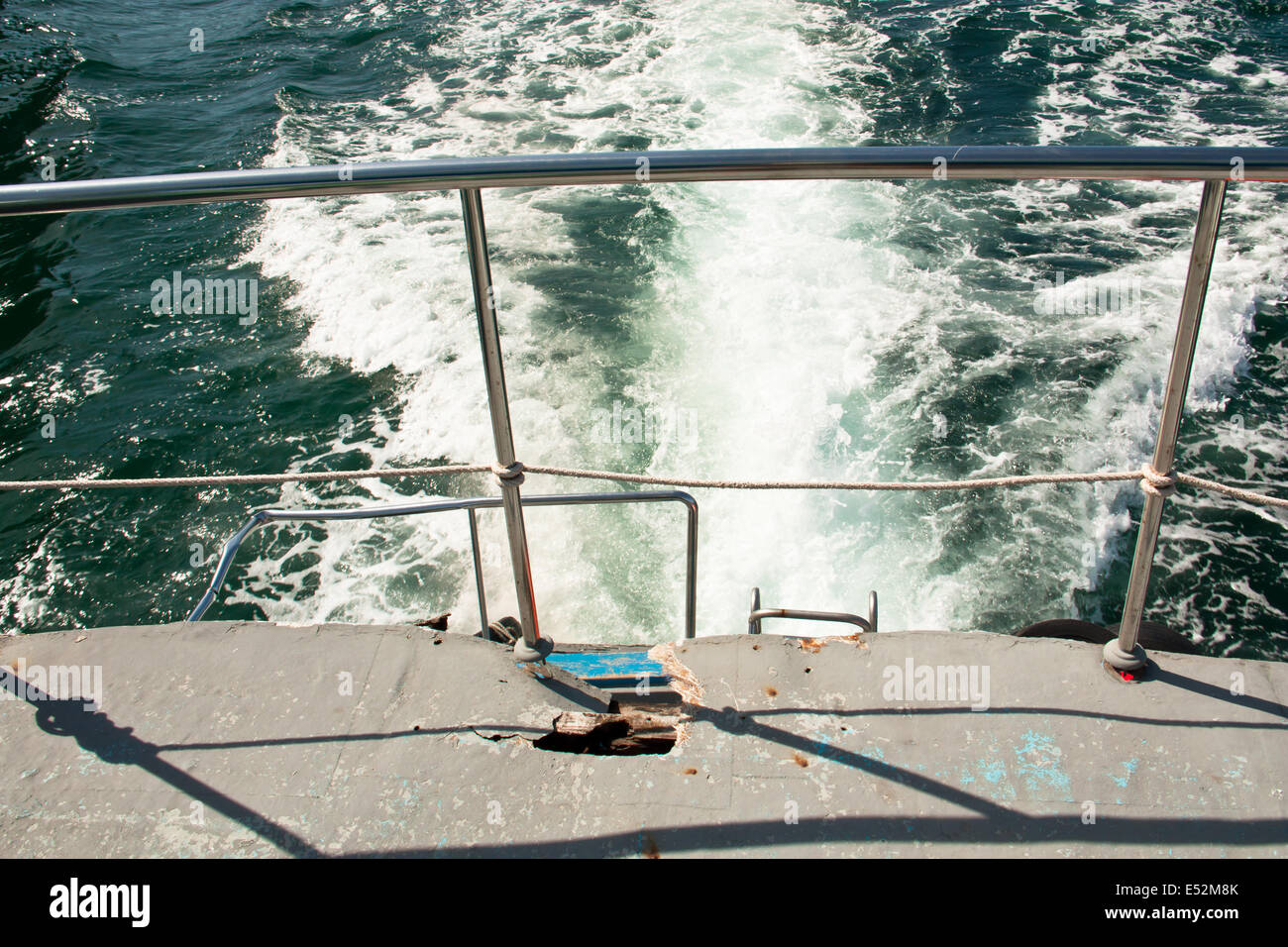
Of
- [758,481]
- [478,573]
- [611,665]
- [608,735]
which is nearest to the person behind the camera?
[608,735]

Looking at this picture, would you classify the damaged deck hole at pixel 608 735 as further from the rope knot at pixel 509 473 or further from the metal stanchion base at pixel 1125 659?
the metal stanchion base at pixel 1125 659

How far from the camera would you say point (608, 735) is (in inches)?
81.3

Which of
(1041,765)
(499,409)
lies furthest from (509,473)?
(1041,765)

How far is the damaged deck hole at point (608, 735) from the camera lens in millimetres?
2039

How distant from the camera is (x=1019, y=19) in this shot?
45.3 feet

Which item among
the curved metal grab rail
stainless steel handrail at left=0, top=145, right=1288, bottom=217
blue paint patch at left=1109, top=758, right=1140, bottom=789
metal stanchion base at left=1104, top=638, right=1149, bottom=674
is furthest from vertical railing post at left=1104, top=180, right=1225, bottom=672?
the curved metal grab rail

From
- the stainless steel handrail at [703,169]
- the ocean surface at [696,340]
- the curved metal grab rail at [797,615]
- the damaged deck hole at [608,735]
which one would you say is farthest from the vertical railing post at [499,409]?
the ocean surface at [696,340]

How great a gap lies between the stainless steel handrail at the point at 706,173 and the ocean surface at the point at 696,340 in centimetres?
444

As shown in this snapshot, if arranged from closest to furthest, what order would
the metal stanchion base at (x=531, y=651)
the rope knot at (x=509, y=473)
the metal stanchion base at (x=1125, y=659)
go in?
the rope knot at (x=509, y=473) < the metal stanchion base at (x=1125, y=659) < the metal stanchion base at (x=531, y=651)

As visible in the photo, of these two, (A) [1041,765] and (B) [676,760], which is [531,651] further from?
(A) [1041,765]

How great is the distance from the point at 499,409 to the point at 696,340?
6.58 metres
